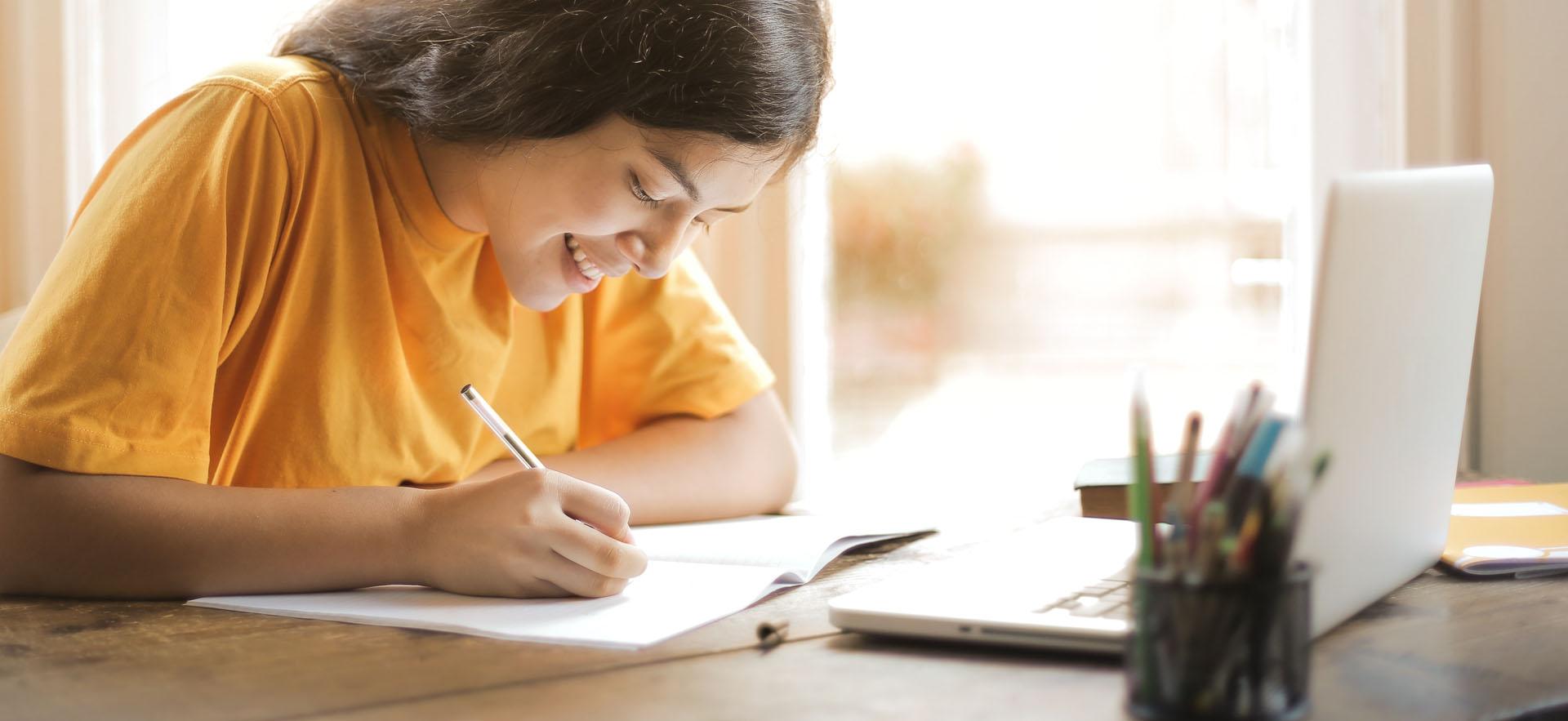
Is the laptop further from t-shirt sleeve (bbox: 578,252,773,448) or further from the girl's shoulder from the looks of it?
the girl's shoulder

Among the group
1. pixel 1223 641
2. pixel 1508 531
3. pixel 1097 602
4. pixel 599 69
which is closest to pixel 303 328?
pixel 599 69

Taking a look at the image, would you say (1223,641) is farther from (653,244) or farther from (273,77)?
(273,77)

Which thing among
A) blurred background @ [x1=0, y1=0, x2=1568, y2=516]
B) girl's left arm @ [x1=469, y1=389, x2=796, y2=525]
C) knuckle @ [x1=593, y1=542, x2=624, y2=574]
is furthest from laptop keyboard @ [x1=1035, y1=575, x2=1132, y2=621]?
blurred background @ [x1=0, y1=0, x2=1568, y2=516]

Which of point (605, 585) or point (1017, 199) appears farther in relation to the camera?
point (1017, 199)

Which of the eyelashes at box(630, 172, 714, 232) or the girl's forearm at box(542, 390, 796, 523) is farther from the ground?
the eyelashes at box(630, 172, 714, 232)

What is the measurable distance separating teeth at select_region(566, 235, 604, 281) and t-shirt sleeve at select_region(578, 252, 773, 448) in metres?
0.20

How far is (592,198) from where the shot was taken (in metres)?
1.08

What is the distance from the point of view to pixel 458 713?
0.62 meters

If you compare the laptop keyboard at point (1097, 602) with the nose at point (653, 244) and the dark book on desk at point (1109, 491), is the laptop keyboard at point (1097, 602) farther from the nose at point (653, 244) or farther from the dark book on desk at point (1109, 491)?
the nose at point (653, 244)

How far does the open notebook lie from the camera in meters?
0.79

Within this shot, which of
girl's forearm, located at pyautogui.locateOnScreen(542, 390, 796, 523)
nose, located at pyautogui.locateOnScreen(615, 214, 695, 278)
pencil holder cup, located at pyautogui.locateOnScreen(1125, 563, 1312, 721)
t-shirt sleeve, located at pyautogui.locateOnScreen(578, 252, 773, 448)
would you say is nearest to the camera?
pencil holder cup, located at pyautogui.locateOnScreen(1125, 563, 1312, 721)

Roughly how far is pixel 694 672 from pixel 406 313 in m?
0.63

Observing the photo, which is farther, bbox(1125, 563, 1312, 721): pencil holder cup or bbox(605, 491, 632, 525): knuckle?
bbox(605, 491, 632, 525): knuckle

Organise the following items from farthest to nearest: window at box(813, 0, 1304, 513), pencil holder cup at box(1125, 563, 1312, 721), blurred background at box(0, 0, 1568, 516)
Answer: window at box(813, 0, 1304, 513) < blurred background at box(0, 0, 1568, 516) < pencil holder cup at box(1125, 563, 1312, 721)
